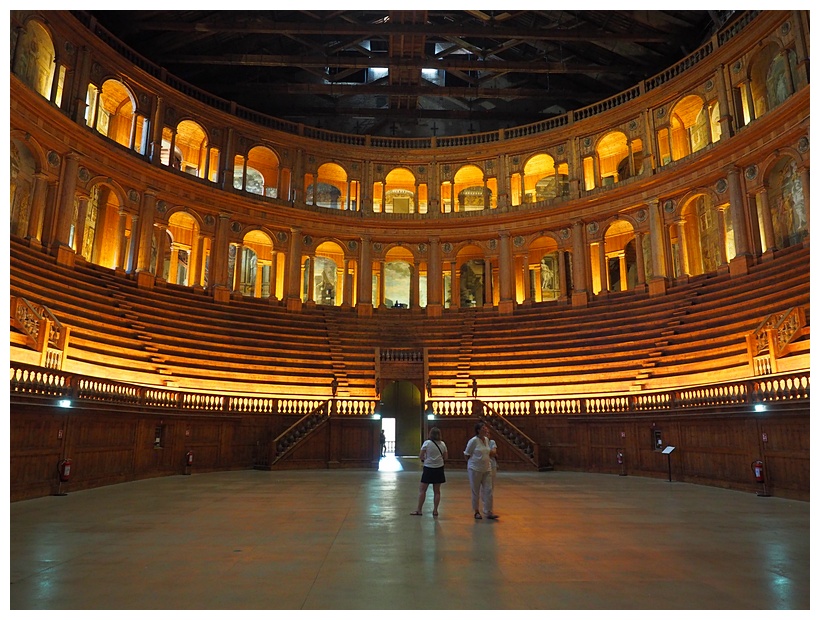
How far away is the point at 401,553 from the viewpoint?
6.12 metres

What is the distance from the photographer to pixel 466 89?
1101 inches

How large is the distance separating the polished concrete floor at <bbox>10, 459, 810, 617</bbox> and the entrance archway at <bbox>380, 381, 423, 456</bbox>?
571 inches

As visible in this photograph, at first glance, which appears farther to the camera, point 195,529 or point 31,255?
point 31,255

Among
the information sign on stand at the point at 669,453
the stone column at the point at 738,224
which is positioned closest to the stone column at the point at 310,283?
the information sign on stand at the point at 669,453

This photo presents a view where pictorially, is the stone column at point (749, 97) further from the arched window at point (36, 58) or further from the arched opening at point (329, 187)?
the arched window at point (36, 58)

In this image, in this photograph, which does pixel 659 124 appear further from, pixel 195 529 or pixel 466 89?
pixel 195 529

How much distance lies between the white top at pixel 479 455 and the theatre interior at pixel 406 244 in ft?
22.5

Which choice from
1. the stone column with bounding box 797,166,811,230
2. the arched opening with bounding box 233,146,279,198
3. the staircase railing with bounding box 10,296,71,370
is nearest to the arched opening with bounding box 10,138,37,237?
the staircase railing with bounding box 10,296,71,370

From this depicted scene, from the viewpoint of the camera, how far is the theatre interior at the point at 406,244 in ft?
50.9

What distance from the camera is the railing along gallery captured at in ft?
37.7

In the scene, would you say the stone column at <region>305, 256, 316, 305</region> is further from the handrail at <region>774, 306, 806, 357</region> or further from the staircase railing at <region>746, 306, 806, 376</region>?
the handrail at <region>774, 306, 806, 357</region>

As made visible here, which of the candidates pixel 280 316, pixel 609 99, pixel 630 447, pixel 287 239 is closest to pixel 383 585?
pixel 630 447

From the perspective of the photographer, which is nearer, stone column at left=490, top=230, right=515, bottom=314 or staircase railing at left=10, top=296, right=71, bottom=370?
staircase railing at left=10, top=296, right=71, bottom=370

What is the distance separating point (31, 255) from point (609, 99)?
24.8m
